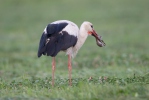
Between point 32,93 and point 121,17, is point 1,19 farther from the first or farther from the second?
point 32,93

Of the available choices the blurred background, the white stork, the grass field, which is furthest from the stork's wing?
the blurred background

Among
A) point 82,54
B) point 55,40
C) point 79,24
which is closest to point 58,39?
point 55,40

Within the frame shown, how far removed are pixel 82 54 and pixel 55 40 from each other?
7426 millimetres

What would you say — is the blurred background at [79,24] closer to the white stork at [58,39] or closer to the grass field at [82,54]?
the grass field at [82,54]

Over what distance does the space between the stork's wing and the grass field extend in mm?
842

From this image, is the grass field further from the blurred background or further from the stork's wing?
the stork's wing

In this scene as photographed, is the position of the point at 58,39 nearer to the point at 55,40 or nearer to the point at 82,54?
the point at 55,40

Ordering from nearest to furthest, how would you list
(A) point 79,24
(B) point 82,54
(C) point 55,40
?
1. (C) point 55,40
2. (B) point 82,54
3. (A) point 79,24

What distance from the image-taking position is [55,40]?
9.52 metres

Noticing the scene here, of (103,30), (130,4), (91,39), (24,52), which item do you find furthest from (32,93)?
(130,4)

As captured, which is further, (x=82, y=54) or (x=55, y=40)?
(x=82, y=54)

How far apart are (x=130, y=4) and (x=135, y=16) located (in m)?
4.50

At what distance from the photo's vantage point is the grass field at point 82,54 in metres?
8.20

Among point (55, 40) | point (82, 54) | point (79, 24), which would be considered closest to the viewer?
point (55, 40)
